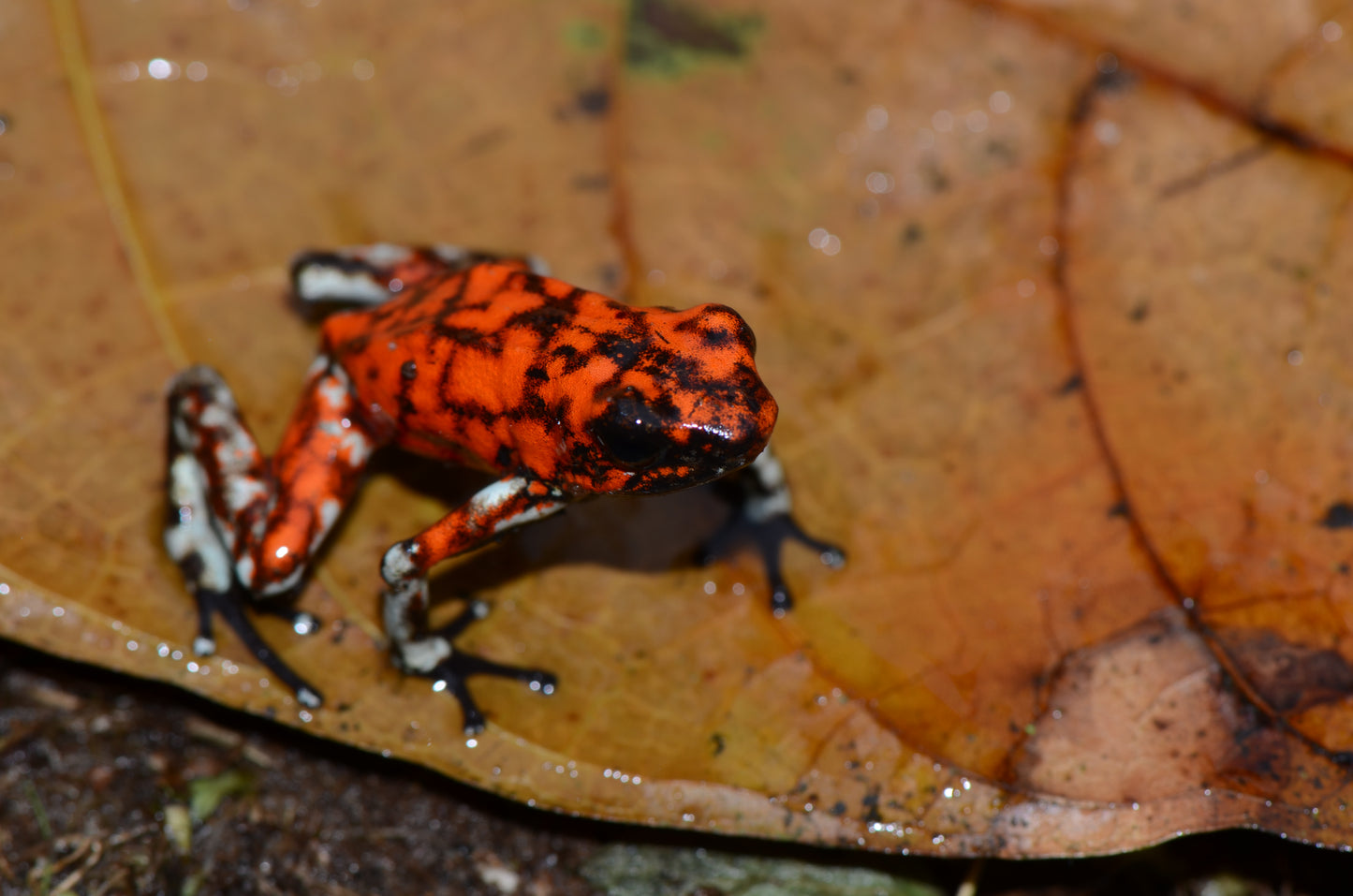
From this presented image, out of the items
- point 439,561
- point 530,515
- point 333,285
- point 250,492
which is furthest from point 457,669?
point 333,285

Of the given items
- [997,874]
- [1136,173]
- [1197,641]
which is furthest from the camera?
[1136,173]

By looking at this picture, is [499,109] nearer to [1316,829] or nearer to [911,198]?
[911,198]

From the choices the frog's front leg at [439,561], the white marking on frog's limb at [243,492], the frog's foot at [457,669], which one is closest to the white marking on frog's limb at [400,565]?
the frog's front leg at [439,561]

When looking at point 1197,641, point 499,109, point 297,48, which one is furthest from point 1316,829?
point 297,48

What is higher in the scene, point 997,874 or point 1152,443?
point 1152,443

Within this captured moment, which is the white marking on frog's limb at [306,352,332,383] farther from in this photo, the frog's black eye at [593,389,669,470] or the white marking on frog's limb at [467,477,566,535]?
the frog's black eye at [593,389,669,470]

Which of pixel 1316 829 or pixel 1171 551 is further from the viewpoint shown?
pixel 1171 551

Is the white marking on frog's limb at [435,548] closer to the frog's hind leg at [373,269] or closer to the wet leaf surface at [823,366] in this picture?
the wet leaf surface at [823,366]

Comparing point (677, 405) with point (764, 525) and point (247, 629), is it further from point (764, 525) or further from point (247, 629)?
point (247, 629)
